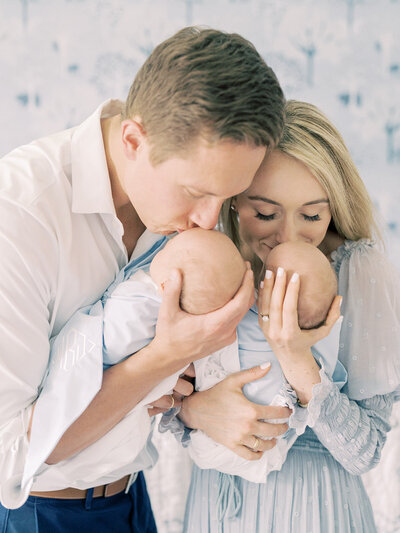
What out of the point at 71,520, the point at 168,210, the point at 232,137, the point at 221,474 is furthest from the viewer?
the point at 221,474

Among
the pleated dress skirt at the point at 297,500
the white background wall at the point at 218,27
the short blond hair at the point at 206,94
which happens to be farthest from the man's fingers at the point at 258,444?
the white background wall at the point at 218,27

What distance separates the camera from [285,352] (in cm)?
130

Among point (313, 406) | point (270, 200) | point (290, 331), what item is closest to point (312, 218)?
point (270, 200)

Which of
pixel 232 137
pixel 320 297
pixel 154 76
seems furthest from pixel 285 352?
pixel 154 76

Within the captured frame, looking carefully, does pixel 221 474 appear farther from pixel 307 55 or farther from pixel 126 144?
pixel 307 55

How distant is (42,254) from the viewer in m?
1.18

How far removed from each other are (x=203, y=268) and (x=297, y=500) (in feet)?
2.15

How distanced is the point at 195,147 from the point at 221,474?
846 millimetres

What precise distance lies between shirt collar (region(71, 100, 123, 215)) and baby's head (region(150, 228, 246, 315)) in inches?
6.9

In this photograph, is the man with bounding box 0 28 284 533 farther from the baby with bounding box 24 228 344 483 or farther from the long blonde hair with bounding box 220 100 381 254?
the long blonde hair with bounding box 220 100 381 254

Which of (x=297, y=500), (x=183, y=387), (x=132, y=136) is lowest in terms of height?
(x=297, y=500)

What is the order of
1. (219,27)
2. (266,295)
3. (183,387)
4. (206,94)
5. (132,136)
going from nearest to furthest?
(206,94) < (132,136) < (266,295) < (183,387) < (219,27)

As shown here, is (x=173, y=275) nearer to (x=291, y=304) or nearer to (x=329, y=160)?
(x=291, y=304)

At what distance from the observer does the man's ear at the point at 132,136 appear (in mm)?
1196
